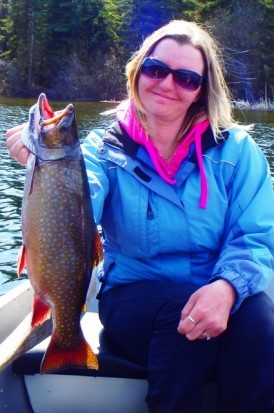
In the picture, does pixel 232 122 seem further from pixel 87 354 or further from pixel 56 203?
pixel 87 354

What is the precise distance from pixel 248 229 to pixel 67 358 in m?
1.07

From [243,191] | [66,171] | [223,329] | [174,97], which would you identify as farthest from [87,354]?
[174,97]

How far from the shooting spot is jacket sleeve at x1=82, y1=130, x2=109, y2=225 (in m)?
2.98

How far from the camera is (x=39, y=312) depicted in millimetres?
2768

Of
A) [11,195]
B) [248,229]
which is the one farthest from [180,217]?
[11,195]

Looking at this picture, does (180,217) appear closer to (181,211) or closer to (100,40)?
(181,211)

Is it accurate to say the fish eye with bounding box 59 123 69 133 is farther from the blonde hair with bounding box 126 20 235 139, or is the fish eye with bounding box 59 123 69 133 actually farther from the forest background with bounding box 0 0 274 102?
the forest background with bounding box 0 0 274 102

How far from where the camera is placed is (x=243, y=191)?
10.1 ft

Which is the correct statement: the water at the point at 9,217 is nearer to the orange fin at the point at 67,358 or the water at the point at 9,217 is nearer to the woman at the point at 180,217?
the woman at the point at 180,217

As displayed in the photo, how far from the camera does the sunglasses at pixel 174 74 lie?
3.10 meters

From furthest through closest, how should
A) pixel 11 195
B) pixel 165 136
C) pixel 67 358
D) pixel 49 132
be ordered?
pixel 11 195, pixel 165 136, pixel 67 358, pixel 49 132

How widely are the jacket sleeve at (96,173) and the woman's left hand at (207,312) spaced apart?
2.07ft

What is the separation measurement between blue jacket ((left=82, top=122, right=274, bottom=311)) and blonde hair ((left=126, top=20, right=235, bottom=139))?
162mm

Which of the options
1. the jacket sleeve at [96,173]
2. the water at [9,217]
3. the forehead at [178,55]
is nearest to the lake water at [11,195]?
the water at [9,217]
